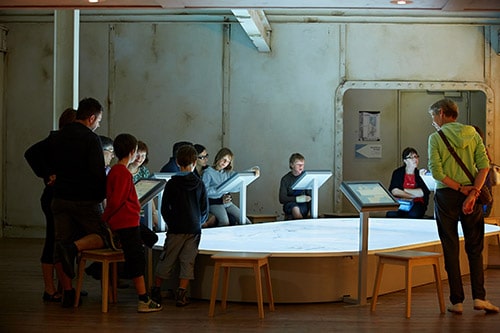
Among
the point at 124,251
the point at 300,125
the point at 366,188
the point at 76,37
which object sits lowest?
the point at 124,251

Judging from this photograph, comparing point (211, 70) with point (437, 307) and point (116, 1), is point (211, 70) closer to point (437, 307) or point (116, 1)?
point (116, 1)

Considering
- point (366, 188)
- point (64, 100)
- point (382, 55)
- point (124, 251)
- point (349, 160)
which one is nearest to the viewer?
point (124, 251)

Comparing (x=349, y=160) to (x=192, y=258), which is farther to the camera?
(x=349, y=160)

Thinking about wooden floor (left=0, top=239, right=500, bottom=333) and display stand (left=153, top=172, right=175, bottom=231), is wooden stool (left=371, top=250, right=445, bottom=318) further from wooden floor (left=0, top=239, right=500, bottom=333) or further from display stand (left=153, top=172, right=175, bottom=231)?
display stand (left=153, top=172, right=175, bottom=231)

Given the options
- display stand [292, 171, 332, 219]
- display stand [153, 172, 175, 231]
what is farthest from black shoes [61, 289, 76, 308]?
display stand [292, 171, 332, 219]

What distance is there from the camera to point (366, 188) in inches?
267

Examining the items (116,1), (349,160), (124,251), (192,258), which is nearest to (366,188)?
(192,258)

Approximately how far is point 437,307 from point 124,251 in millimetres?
2528

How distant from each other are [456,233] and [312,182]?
3977 mm

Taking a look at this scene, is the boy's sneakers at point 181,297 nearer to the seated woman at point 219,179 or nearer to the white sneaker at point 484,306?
the white sneaker at point 484,306

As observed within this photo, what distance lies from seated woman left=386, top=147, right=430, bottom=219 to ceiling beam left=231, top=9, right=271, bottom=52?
2.55 meters

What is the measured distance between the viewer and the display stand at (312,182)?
9.68 meters

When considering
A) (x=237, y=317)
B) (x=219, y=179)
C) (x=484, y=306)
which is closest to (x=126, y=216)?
(x=237, y=317)

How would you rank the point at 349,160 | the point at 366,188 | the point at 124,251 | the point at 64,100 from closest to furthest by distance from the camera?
the point at 124,251, the point at 366,188, the point at 64,100, the point at 349,160
